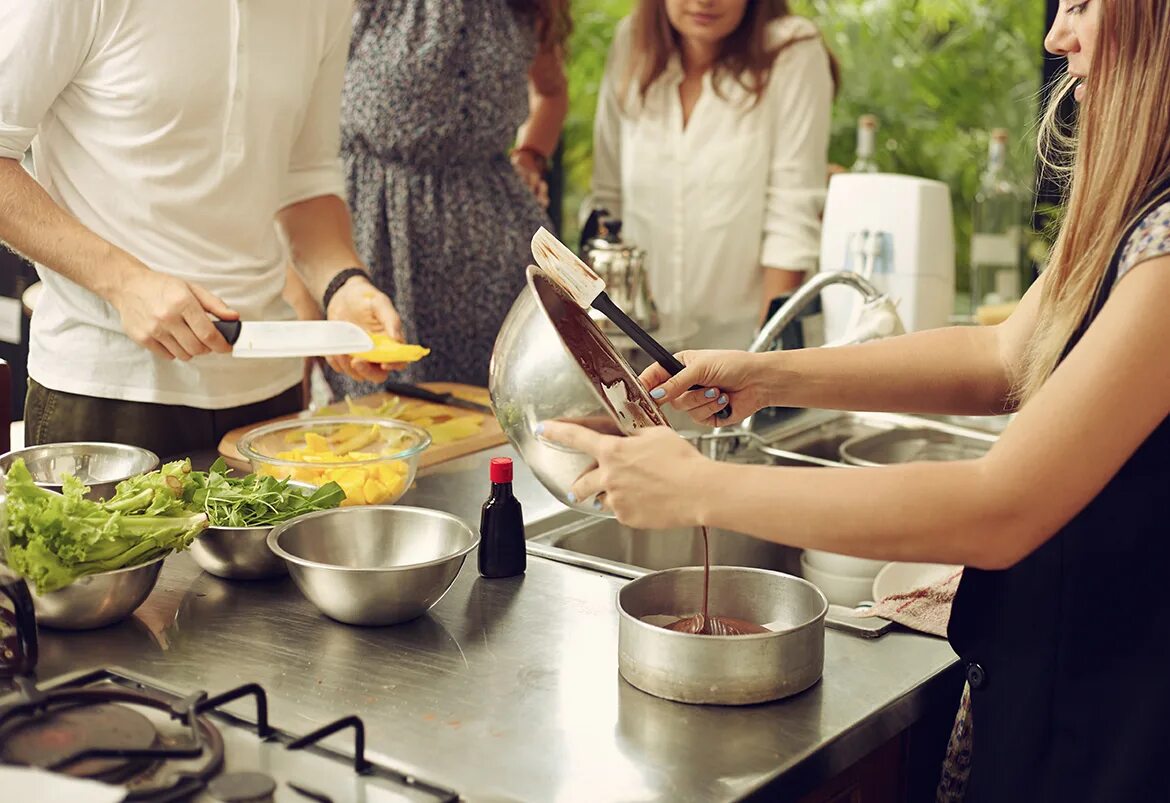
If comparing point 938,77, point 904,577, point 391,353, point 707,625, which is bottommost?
point 904,577

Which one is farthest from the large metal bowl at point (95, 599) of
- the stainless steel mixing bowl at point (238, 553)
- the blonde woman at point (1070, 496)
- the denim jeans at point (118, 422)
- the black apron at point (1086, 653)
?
the black apron at point (1086, 653)

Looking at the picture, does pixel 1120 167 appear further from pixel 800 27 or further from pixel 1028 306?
Result: pixel 800 27

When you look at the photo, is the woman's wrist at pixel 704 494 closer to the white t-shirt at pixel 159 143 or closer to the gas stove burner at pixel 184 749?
Answer: the gas stove burner at pixel 184 749

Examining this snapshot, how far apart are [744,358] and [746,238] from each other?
66.9 inches

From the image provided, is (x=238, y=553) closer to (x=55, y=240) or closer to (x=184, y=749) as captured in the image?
(x=184, y=749)

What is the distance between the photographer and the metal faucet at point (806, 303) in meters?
2.09

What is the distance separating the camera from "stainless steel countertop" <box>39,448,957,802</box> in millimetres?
1112

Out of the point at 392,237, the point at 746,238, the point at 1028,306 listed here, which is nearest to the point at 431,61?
the point at 392,237

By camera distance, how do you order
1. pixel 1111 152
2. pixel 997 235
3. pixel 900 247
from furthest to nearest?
pixel 997 235 → pixel 900 247 → pixel 1111 152

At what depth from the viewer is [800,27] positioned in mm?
3051

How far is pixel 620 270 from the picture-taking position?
2.85 m

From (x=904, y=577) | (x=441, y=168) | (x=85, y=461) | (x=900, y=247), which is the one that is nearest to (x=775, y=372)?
(x=904, y=577)

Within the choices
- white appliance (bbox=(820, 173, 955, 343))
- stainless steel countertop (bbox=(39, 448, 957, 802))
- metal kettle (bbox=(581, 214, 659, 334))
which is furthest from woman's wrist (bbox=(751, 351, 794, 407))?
metal kettle (bbox=(581, 214, 659, 334))

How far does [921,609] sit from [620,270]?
150 cm
